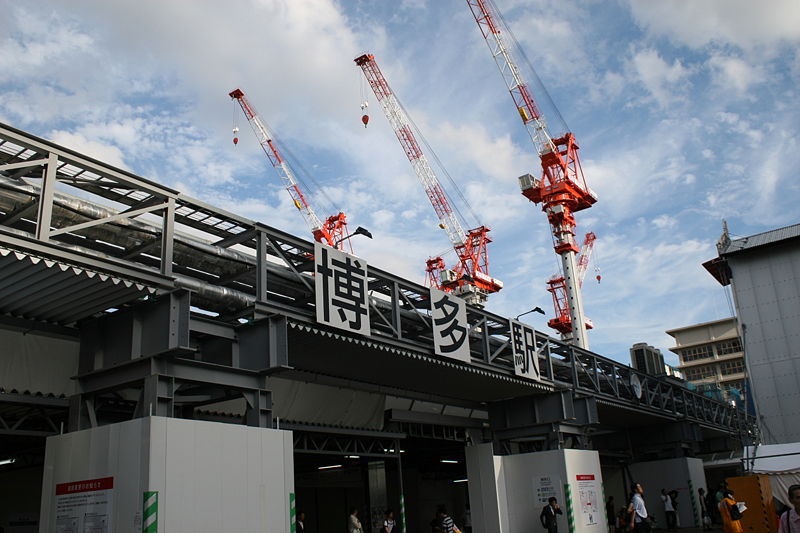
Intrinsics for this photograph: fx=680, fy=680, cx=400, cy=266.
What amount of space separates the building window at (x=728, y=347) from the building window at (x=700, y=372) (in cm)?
299

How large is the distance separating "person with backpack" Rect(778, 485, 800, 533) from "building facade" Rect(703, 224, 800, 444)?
27401 mm

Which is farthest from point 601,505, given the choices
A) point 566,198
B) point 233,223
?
point 566,198

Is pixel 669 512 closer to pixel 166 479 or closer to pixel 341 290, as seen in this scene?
pixel 341 290

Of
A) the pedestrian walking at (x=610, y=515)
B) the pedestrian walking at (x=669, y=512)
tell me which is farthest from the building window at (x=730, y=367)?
the pedestrian walking at (x=669, y=512)

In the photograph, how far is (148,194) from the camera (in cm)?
1245

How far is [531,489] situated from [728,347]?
324ft

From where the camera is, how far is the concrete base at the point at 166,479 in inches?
415

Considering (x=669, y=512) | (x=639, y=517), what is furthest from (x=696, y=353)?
(x=639, y=517)

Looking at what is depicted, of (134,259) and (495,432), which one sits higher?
(134,259)

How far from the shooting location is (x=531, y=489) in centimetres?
2384

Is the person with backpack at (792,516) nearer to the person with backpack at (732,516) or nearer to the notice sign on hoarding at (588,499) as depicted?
the person with backpack at (732,516)

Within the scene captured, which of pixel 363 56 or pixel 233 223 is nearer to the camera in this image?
pixel 233 223

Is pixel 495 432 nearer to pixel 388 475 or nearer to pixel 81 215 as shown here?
pixel 388 475

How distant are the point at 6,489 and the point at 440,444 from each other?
16240 millimetres
